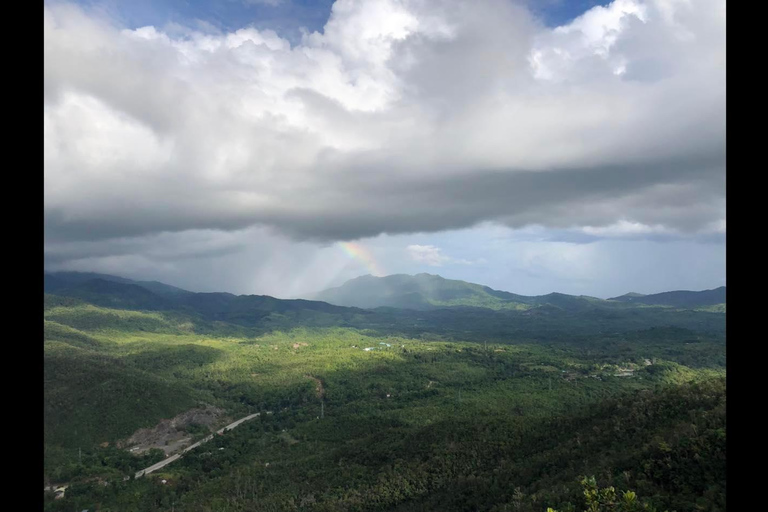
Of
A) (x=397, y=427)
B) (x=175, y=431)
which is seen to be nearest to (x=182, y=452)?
(x=175, y=431)

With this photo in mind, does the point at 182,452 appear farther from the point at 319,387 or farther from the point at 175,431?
the point at 319,387

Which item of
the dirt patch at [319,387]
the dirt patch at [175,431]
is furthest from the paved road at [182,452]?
the dirt patch at [319,387]

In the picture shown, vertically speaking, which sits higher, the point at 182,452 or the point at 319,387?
the point at 182,452

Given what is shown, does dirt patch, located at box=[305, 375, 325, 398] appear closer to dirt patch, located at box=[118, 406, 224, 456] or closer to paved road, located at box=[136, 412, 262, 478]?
paved road, located at box=[136, 412, 262, 478]

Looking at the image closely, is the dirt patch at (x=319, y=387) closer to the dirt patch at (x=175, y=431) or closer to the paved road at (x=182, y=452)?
→ the paved road at (x=182, y=452)

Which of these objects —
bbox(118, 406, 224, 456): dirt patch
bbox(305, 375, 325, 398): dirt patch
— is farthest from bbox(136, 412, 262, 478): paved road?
bbox(305, 375, 325, 398): dirt patch
